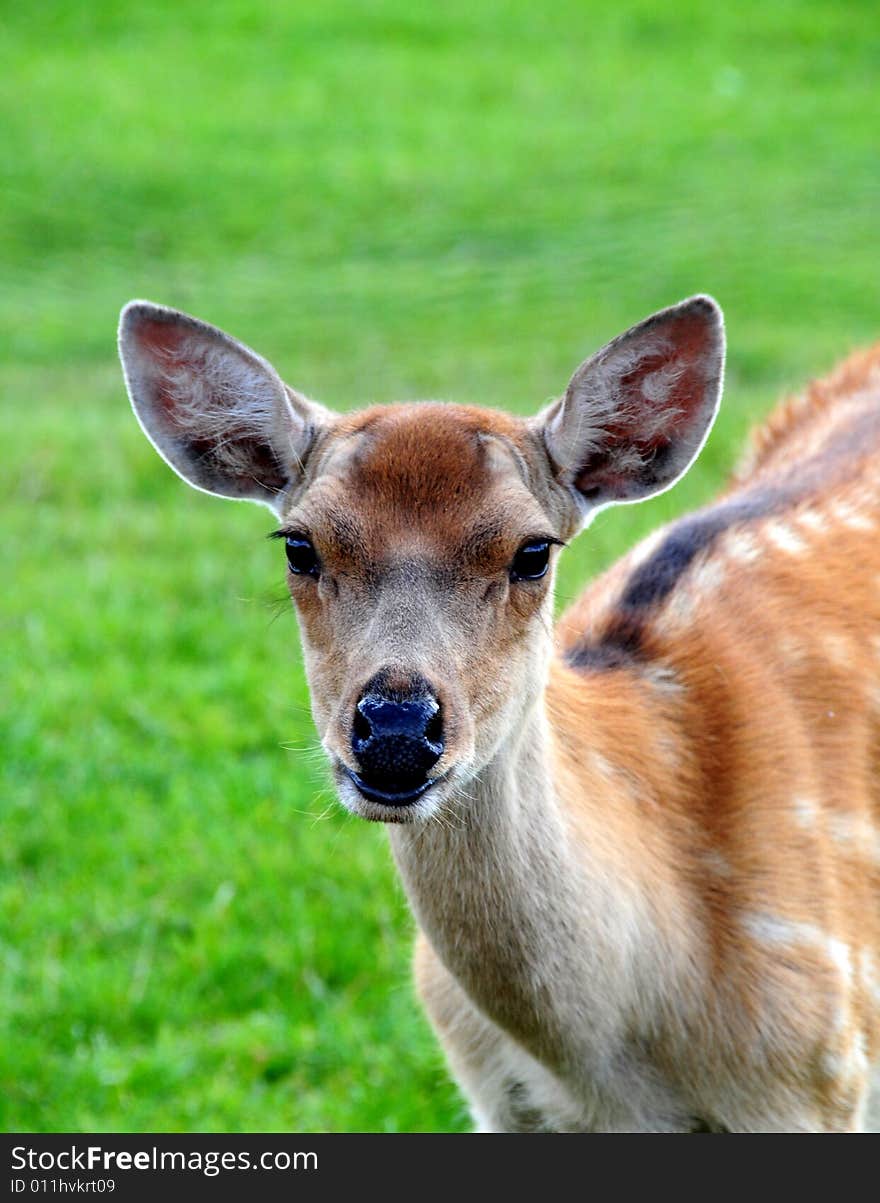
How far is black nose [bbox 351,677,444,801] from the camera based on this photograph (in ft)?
10.2

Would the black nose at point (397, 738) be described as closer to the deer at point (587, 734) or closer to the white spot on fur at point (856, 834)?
the deer at point (587, 734)

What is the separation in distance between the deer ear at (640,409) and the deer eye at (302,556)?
615mm

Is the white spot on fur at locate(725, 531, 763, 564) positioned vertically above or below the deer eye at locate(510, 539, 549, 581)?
below

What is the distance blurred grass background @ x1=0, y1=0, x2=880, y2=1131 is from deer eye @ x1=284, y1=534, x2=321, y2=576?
44 cm

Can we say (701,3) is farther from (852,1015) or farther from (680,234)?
(852,1015)

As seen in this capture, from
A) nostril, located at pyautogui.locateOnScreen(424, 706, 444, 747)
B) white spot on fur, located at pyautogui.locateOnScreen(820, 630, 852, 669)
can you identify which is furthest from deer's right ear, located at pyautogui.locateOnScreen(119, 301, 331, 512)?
white spot on fur, located at pyautogui.locateOnScreen(820, 630, 852, 669)

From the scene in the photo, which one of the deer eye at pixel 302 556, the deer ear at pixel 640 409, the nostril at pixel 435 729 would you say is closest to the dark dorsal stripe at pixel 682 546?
the deer ear at pixel 640 409

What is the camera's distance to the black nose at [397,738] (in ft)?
10.2

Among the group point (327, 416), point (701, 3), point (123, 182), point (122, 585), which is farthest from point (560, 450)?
point (701, 3)

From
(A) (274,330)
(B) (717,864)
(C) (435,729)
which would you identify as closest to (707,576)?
(B) (717,864)

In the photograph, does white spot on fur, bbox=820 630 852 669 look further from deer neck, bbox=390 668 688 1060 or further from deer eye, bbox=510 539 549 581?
deer eye, bbox=510 539 549 581

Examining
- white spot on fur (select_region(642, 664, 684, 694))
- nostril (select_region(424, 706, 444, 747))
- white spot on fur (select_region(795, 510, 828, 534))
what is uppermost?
nostril (select_region(424, 706, 444, 747))

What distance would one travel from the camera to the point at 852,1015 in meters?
3.94

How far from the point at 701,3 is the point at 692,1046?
953 inches
